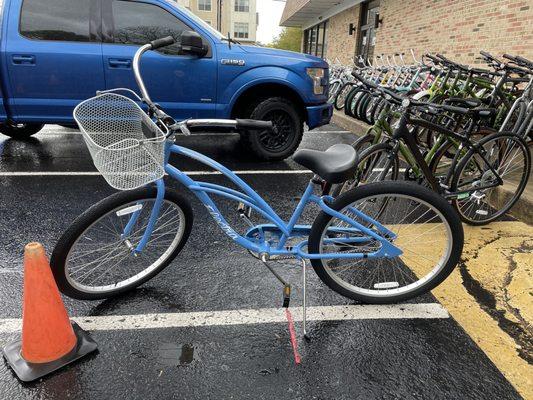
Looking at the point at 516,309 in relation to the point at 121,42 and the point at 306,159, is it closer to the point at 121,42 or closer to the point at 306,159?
the point at 306,159

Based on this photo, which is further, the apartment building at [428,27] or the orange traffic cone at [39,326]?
the apartment building at [428,27]

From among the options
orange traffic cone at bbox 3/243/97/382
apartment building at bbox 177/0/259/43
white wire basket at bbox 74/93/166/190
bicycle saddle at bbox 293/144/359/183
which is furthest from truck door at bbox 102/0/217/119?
apartment building at bbox 177/0/259/43

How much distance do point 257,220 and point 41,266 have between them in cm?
202

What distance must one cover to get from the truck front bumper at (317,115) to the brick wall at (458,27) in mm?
3649

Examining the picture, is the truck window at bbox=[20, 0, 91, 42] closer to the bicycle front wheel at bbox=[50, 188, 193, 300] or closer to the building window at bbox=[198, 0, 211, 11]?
the bicycle front wheel at bbox=[50, 188, 193, 300]

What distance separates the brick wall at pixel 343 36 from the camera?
650 inches

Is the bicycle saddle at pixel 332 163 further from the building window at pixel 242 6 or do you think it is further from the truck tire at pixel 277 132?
the building window at pixel 242 6

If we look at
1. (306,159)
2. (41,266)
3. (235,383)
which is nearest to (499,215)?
(306,159)

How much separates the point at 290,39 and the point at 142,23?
34.0 meters

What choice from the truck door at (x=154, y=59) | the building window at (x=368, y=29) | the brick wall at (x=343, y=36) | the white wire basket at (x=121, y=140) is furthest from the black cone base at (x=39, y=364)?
the brick wall at (x=343, y=36)

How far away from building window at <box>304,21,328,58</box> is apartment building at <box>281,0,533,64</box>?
6.74ft

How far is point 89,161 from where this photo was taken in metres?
5.55

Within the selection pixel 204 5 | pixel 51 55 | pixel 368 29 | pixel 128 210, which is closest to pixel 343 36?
pixel 368 29

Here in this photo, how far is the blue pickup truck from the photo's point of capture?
4961mm
